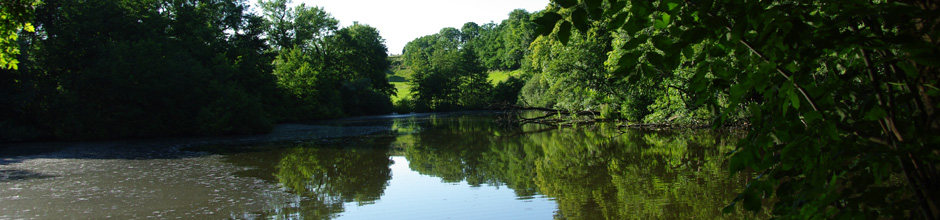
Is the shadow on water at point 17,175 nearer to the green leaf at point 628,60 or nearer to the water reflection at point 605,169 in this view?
the water reflection at point 605,169

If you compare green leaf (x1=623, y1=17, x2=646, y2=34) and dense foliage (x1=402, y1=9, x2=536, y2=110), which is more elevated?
dense foliage (x1=402, y1=9, x2=536, y2=110)

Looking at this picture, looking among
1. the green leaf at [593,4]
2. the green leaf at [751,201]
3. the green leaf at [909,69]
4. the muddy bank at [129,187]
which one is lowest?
the muddy bank at [129,187]

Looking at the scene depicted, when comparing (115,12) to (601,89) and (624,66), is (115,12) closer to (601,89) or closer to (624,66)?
(601,89)

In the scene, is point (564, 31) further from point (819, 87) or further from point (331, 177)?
point (331, 177)

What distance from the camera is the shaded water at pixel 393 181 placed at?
821 centimetres

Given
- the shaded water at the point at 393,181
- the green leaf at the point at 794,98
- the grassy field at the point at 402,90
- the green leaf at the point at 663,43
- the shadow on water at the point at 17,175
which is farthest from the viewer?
the grassy field at the point at 402,90

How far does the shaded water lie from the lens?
8.21 m

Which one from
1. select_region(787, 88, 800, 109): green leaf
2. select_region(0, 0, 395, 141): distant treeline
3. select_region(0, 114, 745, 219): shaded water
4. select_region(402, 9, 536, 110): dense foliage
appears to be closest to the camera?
select_region(787, 88, 800, 109): green leaf

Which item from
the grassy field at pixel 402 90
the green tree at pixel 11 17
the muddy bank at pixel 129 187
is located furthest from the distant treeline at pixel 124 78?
the grassy field at pixel 402 90

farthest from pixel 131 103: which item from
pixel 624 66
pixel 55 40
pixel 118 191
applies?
pixel 624 66

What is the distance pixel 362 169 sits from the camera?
13.4m

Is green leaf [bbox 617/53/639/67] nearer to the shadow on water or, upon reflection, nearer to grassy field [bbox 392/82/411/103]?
the shadow on water

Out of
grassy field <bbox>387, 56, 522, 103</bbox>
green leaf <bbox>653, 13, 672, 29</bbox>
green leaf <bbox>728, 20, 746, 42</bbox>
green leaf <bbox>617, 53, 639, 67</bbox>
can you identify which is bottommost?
green leaf <bbox>617, 53, 639, 67</bbox>

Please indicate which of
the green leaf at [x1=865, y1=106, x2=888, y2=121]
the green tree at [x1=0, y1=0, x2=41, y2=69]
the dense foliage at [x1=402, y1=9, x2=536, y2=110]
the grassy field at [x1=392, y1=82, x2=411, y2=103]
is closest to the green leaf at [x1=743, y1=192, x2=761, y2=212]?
the green leaf at [x1=865, y1=106, x2=888, y2=121]
